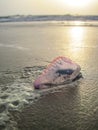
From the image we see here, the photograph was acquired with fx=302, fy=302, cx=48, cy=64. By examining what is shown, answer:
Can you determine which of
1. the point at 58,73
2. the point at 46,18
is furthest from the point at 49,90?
the point at 46,18

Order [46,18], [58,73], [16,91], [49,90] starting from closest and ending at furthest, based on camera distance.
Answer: [16,91] → [49,90] → [58,73] → [46,18]

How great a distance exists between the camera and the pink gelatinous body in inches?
302

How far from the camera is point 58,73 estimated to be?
7.96 metres

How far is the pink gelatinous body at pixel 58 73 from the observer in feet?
25.2

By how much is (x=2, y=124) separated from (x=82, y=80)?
322 centimetres

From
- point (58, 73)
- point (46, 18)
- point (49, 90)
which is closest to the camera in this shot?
point (49, 90)

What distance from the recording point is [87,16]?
1261 inches

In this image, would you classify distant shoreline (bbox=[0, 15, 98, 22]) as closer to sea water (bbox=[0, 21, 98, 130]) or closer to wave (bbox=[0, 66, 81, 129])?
sea water (bbox=[0, 21, 98, 130])

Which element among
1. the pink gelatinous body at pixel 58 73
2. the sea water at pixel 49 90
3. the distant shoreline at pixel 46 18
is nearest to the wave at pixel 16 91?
the sea water at pixel 49 90

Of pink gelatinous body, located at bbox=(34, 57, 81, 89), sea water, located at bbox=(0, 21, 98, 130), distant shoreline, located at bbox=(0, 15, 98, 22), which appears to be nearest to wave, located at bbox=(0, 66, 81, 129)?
sea water, located at bbox=(0, 21, 98, 130)

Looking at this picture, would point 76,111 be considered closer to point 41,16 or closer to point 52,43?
point 52,43

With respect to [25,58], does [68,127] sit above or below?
below

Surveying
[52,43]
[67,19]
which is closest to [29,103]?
[52,43]

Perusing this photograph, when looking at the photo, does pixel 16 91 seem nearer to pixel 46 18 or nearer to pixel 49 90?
pixel 49 90
